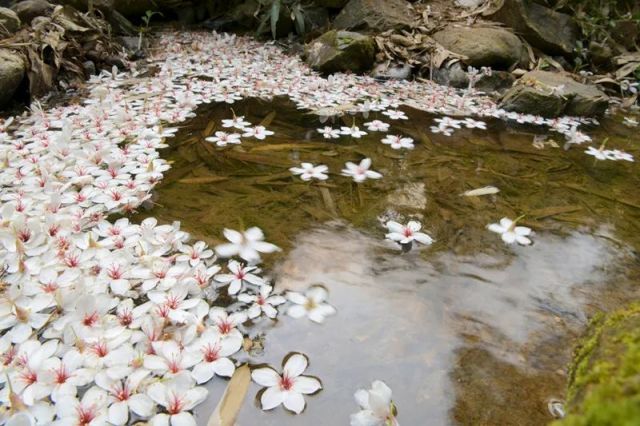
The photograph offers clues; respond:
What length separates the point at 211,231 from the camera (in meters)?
2.43

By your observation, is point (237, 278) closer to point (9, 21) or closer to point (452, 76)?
point (9, 21)

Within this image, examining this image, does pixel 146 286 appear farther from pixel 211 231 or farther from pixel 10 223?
pixel 10 223

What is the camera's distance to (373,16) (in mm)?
7148

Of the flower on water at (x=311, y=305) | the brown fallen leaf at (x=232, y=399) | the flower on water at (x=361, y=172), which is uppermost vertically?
the brown fallen leaf at (x=232, y=399)

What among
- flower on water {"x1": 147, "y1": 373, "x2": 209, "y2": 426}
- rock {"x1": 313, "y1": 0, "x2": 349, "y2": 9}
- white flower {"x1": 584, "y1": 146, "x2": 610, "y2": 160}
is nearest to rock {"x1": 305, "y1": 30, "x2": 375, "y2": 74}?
rock {"x1": 313, "y1": 0, "x2": 349, "y2": 9}

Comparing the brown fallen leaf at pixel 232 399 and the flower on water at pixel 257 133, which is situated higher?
the brown fallen leaf at pixel 232 399

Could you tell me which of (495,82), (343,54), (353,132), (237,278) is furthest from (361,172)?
(495,82)

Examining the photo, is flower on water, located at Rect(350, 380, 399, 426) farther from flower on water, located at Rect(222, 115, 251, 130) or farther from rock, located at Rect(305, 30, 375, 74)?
rock, located at Rect(305, 30, 375, 74)

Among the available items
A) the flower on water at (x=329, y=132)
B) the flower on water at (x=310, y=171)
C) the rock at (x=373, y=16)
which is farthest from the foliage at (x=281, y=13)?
the flower on water at (x=310, y=171)

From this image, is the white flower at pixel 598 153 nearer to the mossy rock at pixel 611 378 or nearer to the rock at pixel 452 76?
the rock at pixel 452 76

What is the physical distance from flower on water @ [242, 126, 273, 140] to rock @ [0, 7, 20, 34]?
3.15 m

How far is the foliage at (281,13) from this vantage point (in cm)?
743

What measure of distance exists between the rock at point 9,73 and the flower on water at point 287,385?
158 inches

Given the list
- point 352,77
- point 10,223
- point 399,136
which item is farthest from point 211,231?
point 352,77
